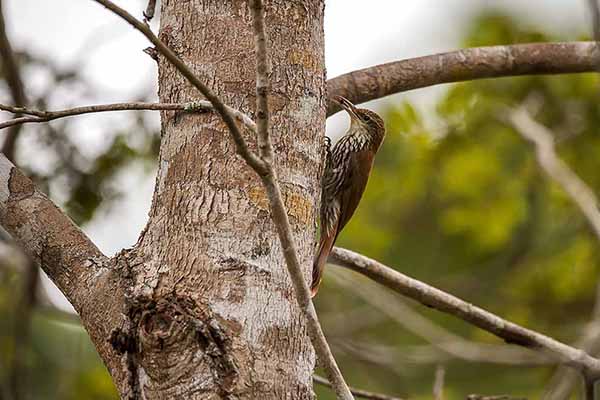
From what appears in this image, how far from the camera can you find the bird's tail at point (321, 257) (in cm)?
303

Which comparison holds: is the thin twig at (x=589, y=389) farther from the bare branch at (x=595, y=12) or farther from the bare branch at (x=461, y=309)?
the bare branch at (x=595, y=12)

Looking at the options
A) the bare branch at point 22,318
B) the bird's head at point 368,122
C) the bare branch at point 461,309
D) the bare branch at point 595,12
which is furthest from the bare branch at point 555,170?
the bare branch at point 22,318

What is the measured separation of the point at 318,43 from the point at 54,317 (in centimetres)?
291

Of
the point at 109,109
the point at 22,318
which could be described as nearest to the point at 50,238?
the point at 109,109

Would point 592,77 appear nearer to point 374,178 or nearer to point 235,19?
point 374,178

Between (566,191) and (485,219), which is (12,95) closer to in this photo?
(566,191)

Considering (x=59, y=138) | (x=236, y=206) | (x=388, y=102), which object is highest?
(x=388, y=102)

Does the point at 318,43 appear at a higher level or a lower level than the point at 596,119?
lower

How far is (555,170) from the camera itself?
3.60m

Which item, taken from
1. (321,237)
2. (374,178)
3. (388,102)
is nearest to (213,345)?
(321,237)

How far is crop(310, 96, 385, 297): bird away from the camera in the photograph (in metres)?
3.70

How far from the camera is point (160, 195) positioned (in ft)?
6.36

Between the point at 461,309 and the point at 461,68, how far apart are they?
0.69 metres

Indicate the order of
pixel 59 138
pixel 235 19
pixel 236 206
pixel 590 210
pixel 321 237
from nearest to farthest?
pixel 236 206 < pixel 235 19 < pixel 590 210 < pixel 321 237 < pixel 59 138
